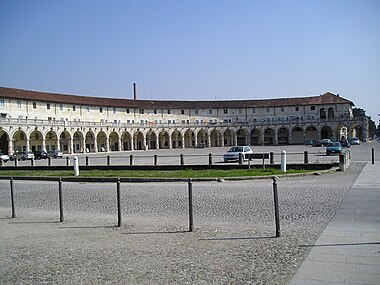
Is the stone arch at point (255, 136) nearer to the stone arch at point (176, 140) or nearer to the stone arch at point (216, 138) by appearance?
the stone arch at point (216, 138)

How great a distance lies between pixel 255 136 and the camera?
314 feet

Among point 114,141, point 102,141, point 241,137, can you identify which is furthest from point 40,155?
point 241,137

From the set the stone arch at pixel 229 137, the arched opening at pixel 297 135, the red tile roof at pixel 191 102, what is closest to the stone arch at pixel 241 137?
the stone arch at pixel 229 137

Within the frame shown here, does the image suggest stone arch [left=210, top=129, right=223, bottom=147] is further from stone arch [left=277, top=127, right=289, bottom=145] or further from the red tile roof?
stone arch [left=277, top=127, right=289, bottom=145]

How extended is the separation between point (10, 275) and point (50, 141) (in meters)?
69.8

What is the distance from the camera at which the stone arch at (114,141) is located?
267ft

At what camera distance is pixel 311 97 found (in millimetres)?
93125

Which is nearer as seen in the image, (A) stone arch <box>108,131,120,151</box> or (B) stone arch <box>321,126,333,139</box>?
(A) stone arch <box>108,131,120,151</box>

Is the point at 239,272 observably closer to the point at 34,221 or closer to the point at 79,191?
the point at 34,221

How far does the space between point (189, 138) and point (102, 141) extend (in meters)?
24.3

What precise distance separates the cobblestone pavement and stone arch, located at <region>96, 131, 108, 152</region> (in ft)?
220

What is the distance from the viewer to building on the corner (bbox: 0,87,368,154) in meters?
67.7

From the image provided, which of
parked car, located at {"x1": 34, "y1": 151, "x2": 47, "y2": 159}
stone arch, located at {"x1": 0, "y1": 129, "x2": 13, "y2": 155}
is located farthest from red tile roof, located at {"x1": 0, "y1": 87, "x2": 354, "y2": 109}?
parked car, located at {"x1": 34, "y1": 151, "x2": 47, "y2": 159}

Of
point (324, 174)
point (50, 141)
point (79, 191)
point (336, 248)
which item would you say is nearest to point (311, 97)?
point (50, 141)
